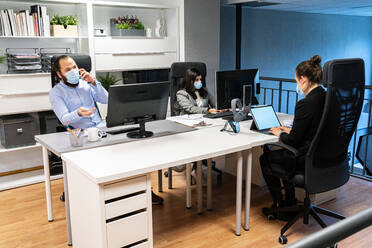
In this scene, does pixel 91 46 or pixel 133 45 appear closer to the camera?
pixel 91 46

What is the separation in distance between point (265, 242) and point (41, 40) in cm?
319

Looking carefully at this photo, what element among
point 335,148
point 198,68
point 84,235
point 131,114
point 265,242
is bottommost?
point 265,242

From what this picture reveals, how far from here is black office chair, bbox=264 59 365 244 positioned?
2.27 m

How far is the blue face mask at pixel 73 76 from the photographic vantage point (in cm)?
292

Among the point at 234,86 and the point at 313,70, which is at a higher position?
the point at 313,70

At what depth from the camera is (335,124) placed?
2326mm

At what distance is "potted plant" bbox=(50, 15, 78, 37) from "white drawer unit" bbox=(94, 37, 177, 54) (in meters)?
0.27

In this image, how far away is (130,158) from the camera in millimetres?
2211

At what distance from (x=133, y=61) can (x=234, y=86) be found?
1682mm

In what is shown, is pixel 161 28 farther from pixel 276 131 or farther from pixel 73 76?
pixel 276 131

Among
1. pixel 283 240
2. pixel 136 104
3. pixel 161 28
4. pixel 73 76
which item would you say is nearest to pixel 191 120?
pixel 136 104

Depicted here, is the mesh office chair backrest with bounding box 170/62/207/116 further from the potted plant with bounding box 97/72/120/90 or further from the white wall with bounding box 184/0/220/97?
the white wall with bounding box 184/0/220/97

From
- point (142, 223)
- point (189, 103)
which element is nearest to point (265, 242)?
point (142, 223)

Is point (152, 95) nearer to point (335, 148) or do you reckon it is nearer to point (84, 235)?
point (84, 235)
